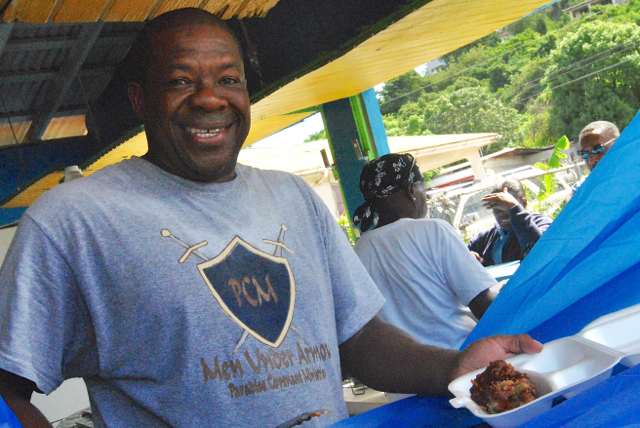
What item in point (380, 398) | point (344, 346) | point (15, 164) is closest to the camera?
point (344, 346)

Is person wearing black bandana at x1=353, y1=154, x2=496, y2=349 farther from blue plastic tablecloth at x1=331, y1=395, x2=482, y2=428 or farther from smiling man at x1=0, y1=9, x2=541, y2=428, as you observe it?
blue plastic tablecloth at x1=331, y1=395, x2=482, y2=428

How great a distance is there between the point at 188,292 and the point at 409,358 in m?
0.55

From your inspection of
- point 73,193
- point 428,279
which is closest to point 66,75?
point 428,279

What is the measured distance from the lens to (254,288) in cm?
127

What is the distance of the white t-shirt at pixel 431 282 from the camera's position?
2.78 m

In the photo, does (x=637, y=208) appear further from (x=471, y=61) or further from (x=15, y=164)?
(x=471, y=61)

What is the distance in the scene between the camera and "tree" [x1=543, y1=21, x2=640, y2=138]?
34062mm

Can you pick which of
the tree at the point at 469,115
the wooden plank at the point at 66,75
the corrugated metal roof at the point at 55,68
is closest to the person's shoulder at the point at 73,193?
the wooden plank at the point at 66,75

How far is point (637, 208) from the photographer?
3.85 ft

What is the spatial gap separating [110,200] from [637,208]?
3.60 feet

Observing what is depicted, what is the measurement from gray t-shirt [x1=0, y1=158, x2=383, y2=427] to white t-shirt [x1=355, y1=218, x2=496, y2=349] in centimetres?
158

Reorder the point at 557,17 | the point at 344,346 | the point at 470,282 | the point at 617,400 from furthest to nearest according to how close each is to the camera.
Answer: the point at 557,17
the point at 470,282
the point at 344,346
the point at 617,400

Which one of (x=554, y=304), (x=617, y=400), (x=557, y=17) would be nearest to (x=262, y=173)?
(x=554, y=304)

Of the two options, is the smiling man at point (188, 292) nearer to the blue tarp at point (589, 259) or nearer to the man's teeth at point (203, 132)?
the man's teeth at point (203, 132)
